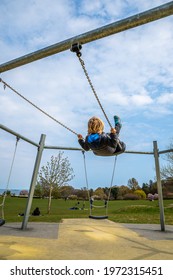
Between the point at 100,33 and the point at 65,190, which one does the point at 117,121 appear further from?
the point at 65,190

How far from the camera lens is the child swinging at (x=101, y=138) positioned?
14.1 feet

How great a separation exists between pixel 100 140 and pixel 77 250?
81.7 inches

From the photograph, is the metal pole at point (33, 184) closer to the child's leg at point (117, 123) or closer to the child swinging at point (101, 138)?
the child swinging at point (101, 138)

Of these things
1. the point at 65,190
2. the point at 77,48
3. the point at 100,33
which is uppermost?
the point at 100,33

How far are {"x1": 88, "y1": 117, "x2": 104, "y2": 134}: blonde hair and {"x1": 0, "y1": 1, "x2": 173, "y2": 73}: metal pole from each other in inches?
76.7

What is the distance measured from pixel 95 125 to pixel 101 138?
37 centimetres

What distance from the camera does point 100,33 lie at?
2.66 metres

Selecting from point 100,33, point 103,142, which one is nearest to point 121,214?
point 103,142

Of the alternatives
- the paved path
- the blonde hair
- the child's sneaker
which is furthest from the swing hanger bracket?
the paved path

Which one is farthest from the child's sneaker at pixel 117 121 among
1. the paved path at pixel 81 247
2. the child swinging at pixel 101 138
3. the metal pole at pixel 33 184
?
the metal pole at pixel 33 184

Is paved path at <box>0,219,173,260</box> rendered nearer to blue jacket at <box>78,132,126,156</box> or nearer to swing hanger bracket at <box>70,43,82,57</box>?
blue jacket at <box>78,132,126,156</box>

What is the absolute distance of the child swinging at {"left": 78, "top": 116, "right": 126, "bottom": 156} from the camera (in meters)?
4.31
